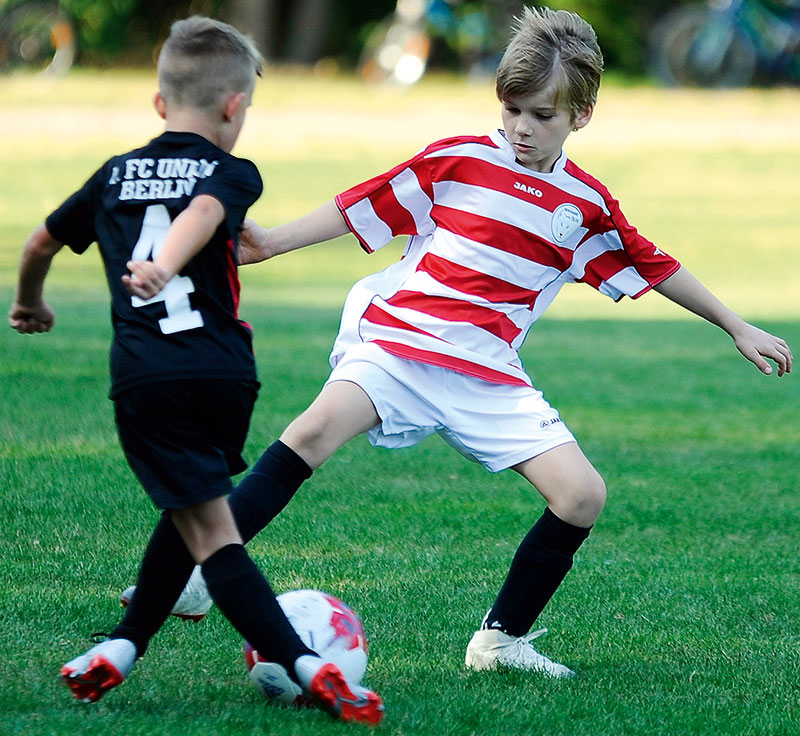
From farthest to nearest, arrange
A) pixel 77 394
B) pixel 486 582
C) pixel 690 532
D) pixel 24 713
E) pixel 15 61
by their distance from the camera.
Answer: pixel 15 61, pixel 77 394, pixel 690 532, pixel 486 582, pixel 24 713

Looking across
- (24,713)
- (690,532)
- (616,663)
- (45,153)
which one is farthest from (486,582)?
(45,153)

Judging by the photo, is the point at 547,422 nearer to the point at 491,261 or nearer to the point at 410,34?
the point at 491,261

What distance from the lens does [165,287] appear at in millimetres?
2934

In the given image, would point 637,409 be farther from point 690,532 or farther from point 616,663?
point 616,663

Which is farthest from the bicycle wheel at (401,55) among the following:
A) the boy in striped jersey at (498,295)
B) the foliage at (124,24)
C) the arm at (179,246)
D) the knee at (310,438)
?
the arm at (179,246)

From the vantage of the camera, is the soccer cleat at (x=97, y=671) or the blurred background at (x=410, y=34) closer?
the soccer cleat at (x=97, y=671)

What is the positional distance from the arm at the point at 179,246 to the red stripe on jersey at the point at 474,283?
920 millimetres

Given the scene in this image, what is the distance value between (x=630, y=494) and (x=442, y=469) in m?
0.86

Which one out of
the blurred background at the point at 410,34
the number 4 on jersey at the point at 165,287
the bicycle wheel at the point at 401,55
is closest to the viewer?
the number 4 on jersey at the point at 165,287

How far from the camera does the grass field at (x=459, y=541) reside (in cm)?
329

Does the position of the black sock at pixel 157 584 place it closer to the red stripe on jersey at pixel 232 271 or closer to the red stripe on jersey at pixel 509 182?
the red stripe on jersey at pixel 232 271

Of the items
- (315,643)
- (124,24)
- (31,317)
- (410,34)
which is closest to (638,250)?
(315,643)

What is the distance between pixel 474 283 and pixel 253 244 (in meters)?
0.60

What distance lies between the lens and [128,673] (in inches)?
127
